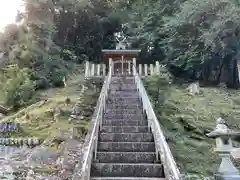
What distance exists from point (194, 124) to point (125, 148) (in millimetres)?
3745

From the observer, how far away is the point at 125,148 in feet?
21.5

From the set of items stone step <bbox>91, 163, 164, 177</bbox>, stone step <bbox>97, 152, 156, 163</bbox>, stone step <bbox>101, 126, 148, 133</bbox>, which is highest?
stone step <bbox>101, 126, 148, 133</bbox>

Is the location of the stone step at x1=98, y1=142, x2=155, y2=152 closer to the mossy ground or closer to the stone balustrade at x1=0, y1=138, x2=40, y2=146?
the mossy ground

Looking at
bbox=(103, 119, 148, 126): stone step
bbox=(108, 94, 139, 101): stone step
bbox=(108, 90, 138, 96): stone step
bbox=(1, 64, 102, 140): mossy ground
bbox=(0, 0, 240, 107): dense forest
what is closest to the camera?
bbox=(103, 119, 148, 126): stone step

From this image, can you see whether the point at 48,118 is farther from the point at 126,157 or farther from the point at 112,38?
the point at 112,38

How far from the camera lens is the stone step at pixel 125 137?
275 inches

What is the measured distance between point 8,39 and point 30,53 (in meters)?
2.02

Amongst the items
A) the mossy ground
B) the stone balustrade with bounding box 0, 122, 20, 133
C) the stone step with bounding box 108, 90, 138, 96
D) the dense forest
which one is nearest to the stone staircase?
the mossy ground

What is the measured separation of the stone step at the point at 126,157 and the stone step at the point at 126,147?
1.39 feet

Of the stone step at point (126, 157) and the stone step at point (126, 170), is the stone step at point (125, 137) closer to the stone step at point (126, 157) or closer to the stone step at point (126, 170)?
the stone step at point (126, 157)

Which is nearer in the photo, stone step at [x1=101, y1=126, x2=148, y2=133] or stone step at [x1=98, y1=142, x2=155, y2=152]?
stone step at [x1=98, y1=142, x2=155, y2=152]

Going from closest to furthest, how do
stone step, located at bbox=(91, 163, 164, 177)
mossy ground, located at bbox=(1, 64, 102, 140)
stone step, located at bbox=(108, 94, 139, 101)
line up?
stone step, located at bbox=(91, 163, 164, 177), mossy ground, located at bbox=(1, 64, 102, 140), stone step, located at bbox=(108, 94, 139, 101)

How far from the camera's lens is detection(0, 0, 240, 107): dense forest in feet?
51.9

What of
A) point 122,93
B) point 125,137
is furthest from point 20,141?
point 122,93
